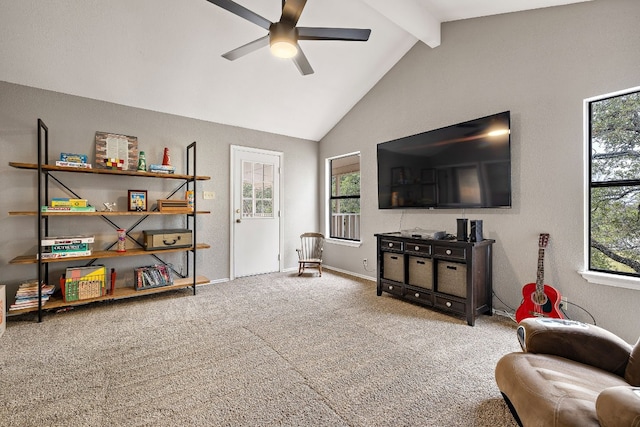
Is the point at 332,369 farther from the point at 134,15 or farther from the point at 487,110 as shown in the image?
the point at 134,15

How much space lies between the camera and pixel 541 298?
2.49 metres

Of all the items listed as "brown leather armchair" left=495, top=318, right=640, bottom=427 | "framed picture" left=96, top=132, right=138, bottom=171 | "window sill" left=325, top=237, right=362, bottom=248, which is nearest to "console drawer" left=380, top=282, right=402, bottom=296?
"window sill" left=325, top=237, right=362, bottom=248

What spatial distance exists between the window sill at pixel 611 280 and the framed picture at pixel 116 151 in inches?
191

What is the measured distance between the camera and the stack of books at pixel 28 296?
2799mm

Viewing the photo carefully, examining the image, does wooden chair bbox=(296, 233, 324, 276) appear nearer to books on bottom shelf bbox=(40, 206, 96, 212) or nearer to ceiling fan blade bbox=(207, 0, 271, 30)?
books on bottom shelf bbox=(40, 206, 96, 212)

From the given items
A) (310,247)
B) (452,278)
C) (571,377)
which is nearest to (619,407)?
(571,377)

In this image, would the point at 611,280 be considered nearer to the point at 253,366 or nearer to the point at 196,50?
the point at 253,366

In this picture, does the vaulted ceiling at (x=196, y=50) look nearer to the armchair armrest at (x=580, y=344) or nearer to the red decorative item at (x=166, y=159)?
the red decorative item at (x=166, y=159)

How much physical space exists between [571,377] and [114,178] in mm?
4489

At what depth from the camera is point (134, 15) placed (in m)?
2.74

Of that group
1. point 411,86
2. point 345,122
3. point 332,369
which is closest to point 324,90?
point 345,122

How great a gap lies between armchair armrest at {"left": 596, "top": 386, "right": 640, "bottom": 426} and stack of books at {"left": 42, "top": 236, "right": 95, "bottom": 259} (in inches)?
159

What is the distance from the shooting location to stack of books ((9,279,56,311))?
2.80 m

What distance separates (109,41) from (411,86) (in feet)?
11.4
